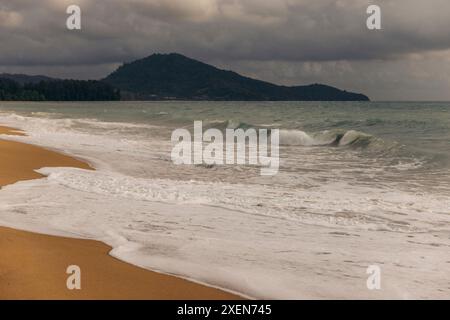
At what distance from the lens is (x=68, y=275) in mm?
5426

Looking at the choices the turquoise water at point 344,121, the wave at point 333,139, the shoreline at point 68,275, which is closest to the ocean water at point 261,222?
the shoreline at point 68,275

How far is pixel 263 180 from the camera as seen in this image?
1380 cm

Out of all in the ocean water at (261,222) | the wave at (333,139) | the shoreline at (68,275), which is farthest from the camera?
the wave at (333,139)

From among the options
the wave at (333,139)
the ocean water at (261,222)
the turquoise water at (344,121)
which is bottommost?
the ocean water at (261,222)

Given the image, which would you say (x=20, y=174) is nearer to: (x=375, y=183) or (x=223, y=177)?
(x=223, y=177)

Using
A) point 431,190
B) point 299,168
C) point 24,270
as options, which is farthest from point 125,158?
point 24,270

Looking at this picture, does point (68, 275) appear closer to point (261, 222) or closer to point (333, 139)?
point (261, 222)

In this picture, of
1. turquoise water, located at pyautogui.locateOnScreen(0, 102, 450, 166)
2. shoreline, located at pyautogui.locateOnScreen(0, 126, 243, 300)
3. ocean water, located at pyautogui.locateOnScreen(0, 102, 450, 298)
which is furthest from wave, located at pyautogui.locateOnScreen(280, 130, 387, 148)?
shoreline, located at pyautogui.locateOnScreen(0, 126, 243, 300)

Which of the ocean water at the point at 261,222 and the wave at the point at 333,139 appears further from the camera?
the wave at the point at 333,139

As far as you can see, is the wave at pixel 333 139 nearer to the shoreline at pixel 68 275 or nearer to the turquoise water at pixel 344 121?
the turquoise water at pixel 344 121

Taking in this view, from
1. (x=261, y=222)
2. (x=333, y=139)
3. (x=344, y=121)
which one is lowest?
(x=261, y=222)

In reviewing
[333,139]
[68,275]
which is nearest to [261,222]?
[68,275]

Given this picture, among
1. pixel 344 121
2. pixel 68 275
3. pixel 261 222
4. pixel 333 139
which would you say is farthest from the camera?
pixel 344 121

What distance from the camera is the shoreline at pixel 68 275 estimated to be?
16.3 ft
